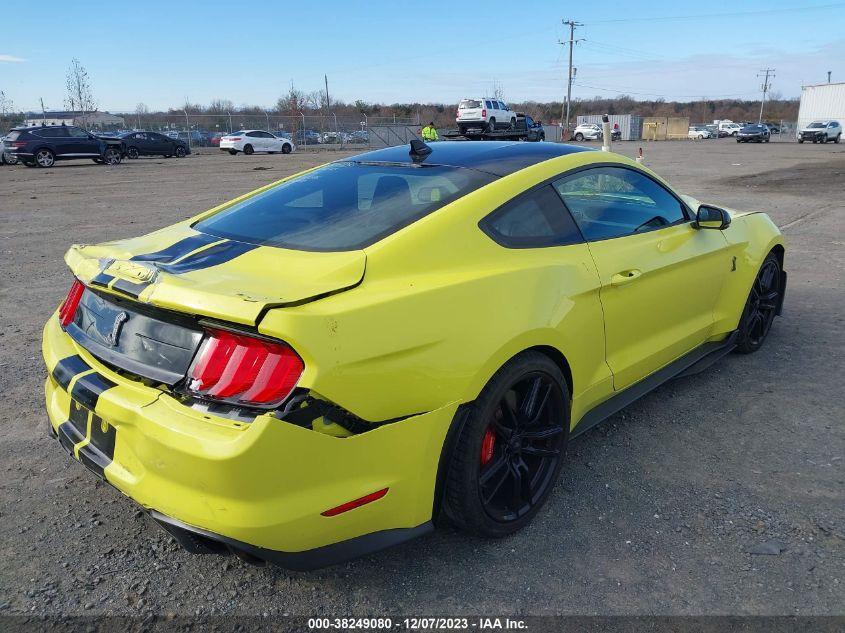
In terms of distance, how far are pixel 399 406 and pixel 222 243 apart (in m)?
1.07

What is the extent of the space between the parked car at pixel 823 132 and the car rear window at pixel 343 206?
54380 mm

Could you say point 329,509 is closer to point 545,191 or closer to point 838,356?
point 545,191

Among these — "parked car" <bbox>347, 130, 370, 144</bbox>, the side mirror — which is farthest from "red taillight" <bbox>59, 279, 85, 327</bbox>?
"parked car" <bbox>347, 130, 370, 144</bbox>

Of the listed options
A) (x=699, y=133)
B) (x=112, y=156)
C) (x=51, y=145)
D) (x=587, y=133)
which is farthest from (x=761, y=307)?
(x=699, y=133)

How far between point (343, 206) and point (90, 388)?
49.1 inches

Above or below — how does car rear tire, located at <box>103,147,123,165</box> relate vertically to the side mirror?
below

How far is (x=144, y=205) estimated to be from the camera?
13219 millimetres

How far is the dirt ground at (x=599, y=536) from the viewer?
230 cm

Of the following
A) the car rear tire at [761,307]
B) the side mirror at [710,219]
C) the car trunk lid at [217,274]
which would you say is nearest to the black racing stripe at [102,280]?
the car trunk lid at [217,274]

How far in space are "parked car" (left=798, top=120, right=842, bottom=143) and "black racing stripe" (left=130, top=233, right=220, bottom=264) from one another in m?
55.2

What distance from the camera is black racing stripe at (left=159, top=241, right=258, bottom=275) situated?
228 cm

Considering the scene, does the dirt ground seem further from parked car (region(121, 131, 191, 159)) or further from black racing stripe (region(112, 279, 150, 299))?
parked car (region(121, 131, 191, 159))

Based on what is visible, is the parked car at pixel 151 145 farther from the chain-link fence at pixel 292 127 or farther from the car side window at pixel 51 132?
the chain-link fence at pixel 292 127

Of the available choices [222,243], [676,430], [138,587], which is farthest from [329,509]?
[676,430]
